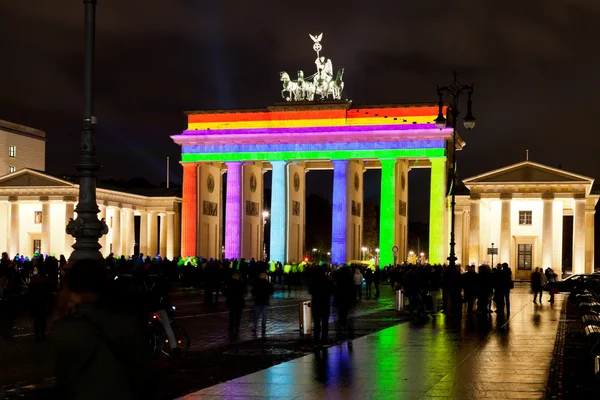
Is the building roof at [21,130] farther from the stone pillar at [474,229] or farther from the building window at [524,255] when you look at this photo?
the building window at [524,255]

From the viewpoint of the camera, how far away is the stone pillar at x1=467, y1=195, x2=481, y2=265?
7731 cm

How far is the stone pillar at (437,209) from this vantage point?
78.1 metres

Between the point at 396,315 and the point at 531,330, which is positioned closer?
the point at 531,330

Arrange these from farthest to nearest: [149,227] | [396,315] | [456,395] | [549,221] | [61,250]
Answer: [149,227], [61,250], [549,221], [396,315], [456,395]

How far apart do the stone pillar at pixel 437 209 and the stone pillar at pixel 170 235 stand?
90.2 feet

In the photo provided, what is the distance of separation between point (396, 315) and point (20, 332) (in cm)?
1321

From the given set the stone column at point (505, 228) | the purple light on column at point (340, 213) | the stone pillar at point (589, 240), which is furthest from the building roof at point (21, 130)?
the stone pillar at point (589, 240)

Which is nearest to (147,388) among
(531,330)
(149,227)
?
(531,330)

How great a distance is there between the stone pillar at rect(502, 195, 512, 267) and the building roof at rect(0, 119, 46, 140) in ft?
165

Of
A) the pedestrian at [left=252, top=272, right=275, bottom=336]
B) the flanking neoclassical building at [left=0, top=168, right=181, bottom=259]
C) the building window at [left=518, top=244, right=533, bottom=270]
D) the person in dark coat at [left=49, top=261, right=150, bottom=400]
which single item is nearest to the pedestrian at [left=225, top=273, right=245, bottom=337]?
the pedestrian at [left=252, top=272, right=275, bottom=336]

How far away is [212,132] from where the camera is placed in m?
83.2

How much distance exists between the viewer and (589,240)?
80.8m

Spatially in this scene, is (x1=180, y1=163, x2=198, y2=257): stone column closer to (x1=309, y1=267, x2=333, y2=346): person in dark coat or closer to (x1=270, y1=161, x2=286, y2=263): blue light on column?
(x1=270, y1=161, x2=286, y2=263): blue light on column

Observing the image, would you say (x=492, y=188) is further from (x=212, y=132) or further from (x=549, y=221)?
(x=212, y=132)
